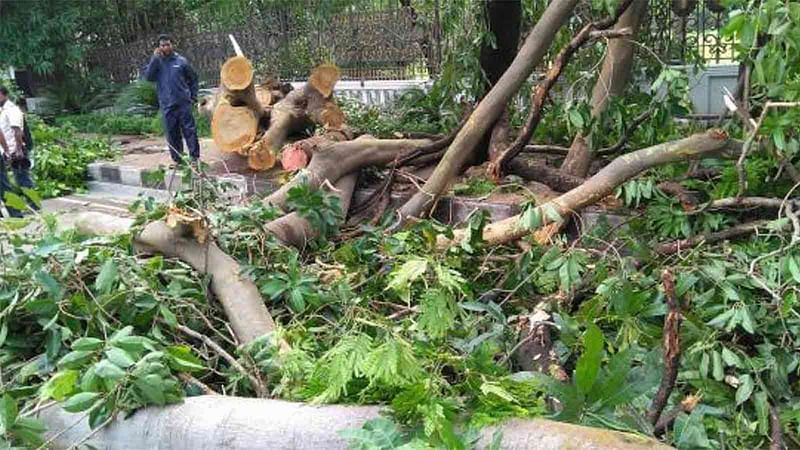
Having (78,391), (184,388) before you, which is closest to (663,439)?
(184,388)

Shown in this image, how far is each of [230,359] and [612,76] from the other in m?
3.27

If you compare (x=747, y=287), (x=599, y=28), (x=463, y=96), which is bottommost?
(x=747, y=287)

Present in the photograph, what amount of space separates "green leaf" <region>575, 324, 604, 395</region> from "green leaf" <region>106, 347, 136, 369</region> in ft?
4.96

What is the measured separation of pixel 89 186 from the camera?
962 cm

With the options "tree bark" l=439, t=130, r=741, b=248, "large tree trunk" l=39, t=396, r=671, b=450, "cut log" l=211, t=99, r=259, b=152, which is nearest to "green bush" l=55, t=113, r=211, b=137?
"cut log" l=211, t=99, r=259, b=152

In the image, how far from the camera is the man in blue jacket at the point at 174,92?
8453 mm

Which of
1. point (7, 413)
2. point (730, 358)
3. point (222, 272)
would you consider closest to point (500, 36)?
point (222, 272)

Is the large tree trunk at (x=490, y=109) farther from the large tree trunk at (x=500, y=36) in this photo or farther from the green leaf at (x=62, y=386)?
the green leaf at (x=62, y=386)

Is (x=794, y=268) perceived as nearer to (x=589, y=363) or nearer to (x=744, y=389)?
(x=744, y=389)

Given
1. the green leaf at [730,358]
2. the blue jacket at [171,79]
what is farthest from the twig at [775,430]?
the blue jacket at [171,79]

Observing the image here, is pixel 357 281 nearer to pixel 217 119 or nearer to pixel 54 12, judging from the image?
pixel 217 119

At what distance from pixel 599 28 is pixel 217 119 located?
398 centimetres

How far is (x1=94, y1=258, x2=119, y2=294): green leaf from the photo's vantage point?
3.36 meters

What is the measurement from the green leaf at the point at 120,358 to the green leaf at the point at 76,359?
0.27 ft
